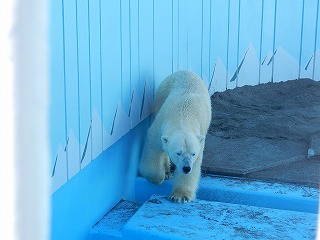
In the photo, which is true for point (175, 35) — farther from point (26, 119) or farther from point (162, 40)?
point (26, 119)

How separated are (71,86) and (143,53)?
37.1 inches

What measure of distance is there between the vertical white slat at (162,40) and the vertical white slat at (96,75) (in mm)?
793

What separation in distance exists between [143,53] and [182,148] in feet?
2.26

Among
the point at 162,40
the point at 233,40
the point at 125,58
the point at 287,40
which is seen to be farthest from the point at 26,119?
the point at 287,40

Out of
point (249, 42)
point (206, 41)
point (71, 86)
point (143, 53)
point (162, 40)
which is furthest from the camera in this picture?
point (249, 42)

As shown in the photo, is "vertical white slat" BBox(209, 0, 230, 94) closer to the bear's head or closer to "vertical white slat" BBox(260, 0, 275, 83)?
"vertical white slat" BBox(260, 0, 275, 83)

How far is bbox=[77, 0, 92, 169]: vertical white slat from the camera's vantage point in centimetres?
207

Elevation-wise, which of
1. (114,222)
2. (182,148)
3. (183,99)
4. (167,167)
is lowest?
(114,222)

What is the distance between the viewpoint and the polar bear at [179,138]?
2.45 m

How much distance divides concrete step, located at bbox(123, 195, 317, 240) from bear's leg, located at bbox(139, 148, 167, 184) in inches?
7.9

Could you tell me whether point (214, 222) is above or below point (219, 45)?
below

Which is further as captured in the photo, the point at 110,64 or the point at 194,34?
the point at 194,34

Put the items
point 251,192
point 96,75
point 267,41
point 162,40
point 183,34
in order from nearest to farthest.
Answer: point 96,75 < point 251,192 < point 162,40 < point 183,34 < point 267,41

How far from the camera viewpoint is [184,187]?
→ 8.50ft
